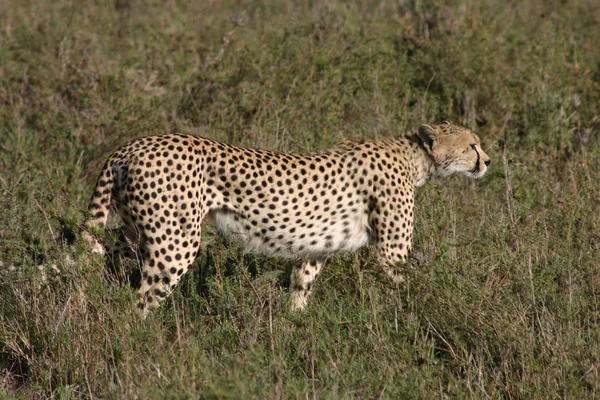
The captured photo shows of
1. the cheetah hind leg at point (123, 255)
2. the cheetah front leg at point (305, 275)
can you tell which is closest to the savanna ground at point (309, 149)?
the cheetah front leg at point (305, 275)

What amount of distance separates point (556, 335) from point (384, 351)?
728mm

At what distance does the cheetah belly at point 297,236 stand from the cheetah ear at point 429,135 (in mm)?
616

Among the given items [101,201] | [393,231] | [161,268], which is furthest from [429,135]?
[101,201]

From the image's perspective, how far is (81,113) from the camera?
20.2ft

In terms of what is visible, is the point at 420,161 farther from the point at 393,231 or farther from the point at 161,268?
the point at 161,268

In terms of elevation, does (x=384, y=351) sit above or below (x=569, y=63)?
below

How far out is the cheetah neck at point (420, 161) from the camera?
4984 mm

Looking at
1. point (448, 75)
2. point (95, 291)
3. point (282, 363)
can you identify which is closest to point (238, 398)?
point (282, 363)

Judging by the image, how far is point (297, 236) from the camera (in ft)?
15.1

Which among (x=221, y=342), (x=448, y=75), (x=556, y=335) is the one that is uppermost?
(x=448, y=75)

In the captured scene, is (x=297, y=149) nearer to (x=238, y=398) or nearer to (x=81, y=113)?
(x=81, y=113)

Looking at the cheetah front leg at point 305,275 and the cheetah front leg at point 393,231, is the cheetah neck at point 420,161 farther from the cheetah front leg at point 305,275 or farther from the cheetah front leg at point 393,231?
the cheetah front leg at point 305,275

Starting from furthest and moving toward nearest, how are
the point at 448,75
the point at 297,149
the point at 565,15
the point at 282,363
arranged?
the point at 565,15
the point at 448,75
the point at 297,149
the point at 282,363

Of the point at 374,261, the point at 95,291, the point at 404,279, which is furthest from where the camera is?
the point at 374,261
